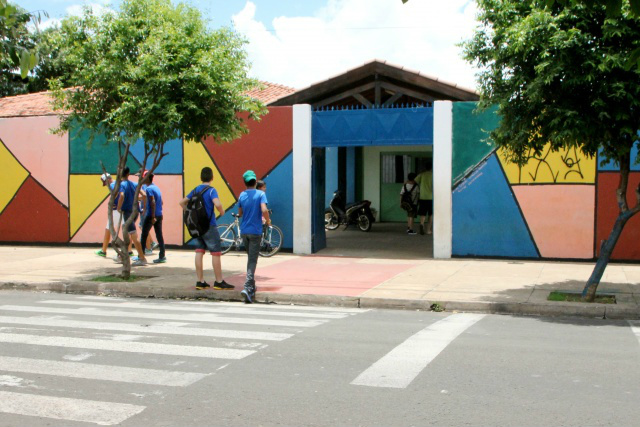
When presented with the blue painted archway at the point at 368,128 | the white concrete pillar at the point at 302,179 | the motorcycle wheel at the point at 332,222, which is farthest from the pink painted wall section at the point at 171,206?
the motorcycle wheel at the point at 332,222

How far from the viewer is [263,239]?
15.3 m

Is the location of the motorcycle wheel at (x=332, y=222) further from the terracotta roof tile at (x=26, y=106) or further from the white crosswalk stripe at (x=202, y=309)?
the white crosswalk stripe at (x=202, y=309)

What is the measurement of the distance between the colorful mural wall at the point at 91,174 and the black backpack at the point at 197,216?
16.9 ft

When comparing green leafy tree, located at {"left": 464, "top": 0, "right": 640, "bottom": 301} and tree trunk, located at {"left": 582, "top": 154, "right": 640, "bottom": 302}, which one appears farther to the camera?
tree trunk, located at {"left": 582, "top": 154, "right": 640, "bottom": 302}

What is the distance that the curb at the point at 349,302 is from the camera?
926 cm

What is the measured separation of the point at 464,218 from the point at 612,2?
1023cm

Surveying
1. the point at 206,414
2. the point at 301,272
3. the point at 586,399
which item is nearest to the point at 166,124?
the point at 301,272

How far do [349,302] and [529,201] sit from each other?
227 inches

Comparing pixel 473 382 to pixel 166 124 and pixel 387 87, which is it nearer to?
pixel 166 124

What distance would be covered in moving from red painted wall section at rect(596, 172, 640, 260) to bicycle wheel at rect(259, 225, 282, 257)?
266 inches

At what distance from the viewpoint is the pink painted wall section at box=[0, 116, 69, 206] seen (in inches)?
693

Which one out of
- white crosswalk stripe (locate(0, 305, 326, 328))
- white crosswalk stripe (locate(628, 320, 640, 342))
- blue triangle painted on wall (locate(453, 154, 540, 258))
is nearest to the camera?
white crosswalk stripe (locate(628, 320, 640, 342))

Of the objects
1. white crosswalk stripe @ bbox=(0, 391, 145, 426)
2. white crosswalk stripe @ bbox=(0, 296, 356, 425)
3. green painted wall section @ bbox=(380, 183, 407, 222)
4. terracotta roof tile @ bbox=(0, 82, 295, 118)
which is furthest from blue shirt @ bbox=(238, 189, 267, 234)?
green painted wall section @ bbox=(380, 183, 407, 222)

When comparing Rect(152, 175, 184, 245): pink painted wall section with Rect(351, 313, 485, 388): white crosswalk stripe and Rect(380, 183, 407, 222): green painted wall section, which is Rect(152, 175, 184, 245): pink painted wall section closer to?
Rect(380, 183, 407, 222): green painted wall section
